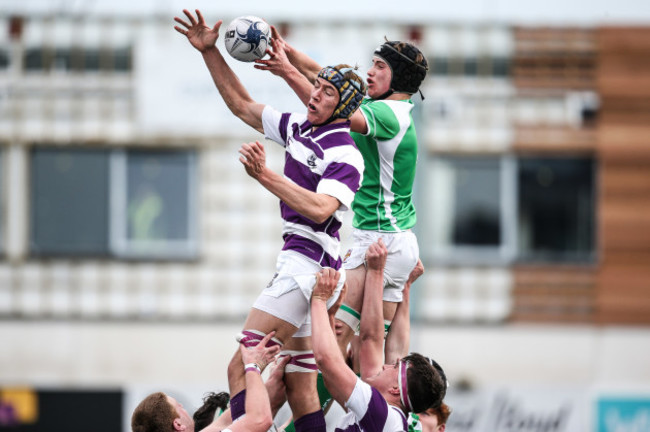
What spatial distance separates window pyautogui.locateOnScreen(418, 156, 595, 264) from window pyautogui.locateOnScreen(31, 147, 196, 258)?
12.9 ft

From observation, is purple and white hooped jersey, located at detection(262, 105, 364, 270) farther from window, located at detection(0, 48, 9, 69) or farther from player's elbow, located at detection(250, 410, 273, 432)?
window, located at detection(0, 48, 9, 69)

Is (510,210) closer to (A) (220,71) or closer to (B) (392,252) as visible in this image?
(B) (392,252)

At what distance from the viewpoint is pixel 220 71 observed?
25.7ft

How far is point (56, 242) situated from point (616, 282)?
890 cm

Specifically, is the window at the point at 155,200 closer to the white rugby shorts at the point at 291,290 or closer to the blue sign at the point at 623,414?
the blue sign at the point at 623,414

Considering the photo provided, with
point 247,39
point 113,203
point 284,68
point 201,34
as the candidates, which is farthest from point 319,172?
point 113,203

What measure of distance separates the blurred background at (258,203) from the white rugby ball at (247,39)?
10.7 m

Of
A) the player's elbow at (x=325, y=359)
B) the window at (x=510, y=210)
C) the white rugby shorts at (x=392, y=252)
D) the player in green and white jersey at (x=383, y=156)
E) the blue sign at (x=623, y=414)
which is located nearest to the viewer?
the player's elbow at (x=325, y=359)

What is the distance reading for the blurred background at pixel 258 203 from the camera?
18812 mm

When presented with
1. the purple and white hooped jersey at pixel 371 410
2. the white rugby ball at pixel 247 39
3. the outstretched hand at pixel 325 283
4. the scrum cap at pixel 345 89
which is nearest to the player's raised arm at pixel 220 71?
the white rugby ball at pixel 247 39

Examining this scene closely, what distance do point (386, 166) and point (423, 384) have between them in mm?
1466

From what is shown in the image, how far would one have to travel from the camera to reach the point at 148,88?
19.0 m

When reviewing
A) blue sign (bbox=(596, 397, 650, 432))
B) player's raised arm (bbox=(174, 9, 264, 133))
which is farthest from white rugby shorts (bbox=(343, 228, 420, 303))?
blue sign (bbox=(596, 397, 650, 432))

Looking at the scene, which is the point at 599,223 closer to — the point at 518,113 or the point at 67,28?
the point at 518,113
